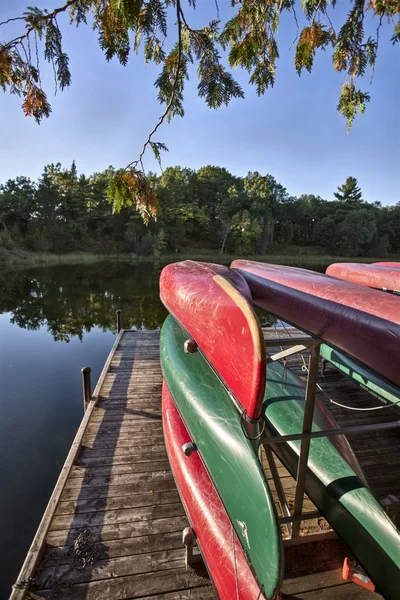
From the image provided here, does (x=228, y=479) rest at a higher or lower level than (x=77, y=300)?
higher

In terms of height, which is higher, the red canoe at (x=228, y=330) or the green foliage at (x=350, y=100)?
the green foliage at (x=350, y=100)

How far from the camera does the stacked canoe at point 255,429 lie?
160 cm

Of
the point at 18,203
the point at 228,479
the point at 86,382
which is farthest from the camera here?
the point at 18,203

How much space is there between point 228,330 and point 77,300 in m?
15.9

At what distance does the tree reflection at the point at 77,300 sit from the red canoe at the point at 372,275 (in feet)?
27.9

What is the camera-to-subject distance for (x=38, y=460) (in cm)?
457

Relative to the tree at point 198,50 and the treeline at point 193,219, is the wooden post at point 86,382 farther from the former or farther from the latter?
the treeline at point 193,219

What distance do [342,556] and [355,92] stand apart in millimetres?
3520

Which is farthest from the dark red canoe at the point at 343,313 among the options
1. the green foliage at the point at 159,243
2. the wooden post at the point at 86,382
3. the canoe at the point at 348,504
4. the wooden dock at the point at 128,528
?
the green foliage at the point at 159,243

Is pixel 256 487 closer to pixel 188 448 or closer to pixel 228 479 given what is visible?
pixel 228 479

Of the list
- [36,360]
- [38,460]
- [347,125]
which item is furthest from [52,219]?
[347,125]

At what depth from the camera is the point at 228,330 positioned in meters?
1.91

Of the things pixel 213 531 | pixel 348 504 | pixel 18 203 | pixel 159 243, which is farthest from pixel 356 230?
pixel 213 531

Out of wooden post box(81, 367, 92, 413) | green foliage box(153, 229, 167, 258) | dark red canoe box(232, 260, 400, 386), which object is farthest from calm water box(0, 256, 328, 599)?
green foliage box(153, 229, 167, 258)
